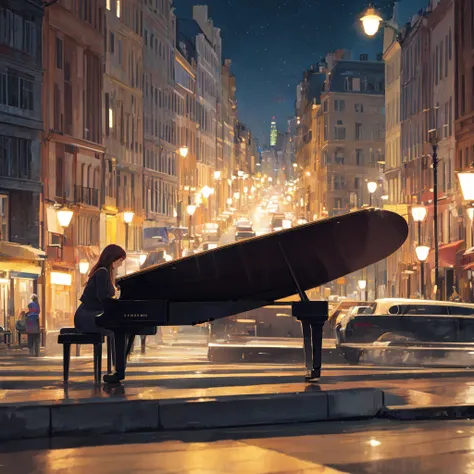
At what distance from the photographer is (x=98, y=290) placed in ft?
48.6

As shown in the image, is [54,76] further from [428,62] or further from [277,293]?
[277,293]

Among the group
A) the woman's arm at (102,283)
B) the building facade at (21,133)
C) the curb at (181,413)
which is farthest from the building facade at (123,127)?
A: the curb at (181,413)

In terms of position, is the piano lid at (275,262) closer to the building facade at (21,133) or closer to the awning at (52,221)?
the building facade at (21,133)

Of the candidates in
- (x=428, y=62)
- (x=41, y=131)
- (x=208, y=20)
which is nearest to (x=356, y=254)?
(x=41, y=131)

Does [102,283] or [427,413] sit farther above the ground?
[102,283]

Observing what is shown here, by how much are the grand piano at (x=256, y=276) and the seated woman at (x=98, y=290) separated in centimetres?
27

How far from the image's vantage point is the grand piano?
14.5 metres

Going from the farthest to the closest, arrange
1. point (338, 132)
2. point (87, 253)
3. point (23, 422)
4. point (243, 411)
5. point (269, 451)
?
point (338, 132) < point (87, 253) < point (243, 411) < point (23, 422) < point (269, 451)

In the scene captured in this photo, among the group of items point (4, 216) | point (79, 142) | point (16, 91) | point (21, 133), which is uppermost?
point (16, 91)

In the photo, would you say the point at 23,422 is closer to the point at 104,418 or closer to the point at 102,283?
the point at 104,418

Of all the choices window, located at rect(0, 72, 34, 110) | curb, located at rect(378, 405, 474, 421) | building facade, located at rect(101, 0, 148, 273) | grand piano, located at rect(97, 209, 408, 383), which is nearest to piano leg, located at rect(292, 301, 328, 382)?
grand piano, located at rect(97, 209, 408, 383)

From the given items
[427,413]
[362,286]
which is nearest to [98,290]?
[427,413]

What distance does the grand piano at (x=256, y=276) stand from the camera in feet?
47.5

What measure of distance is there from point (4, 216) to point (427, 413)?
43.5 m
